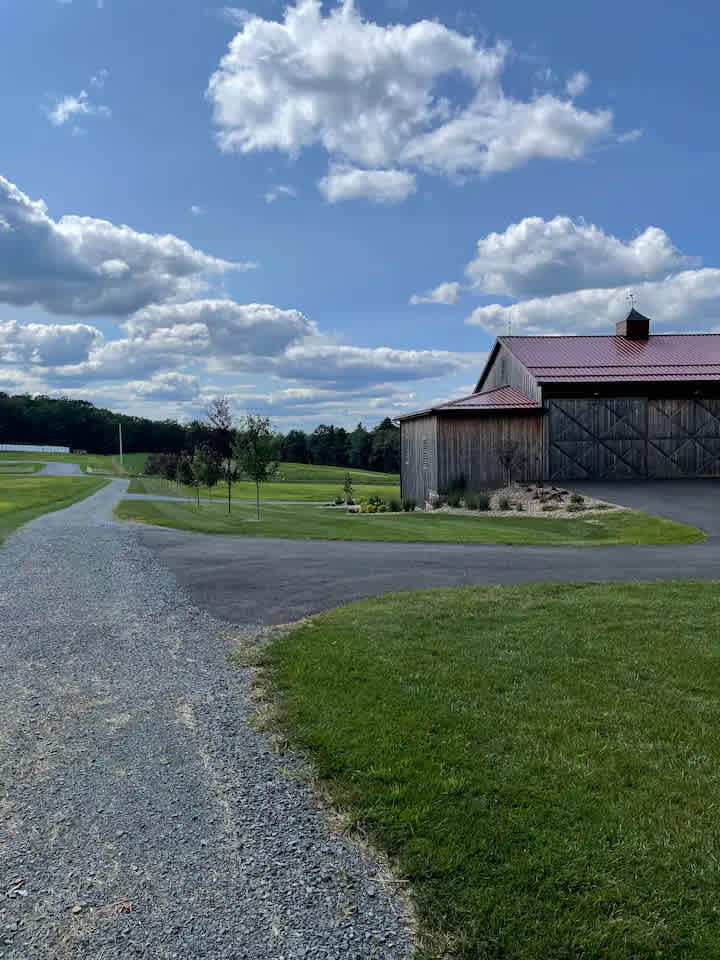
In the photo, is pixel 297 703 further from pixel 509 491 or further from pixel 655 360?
pixel 655 360

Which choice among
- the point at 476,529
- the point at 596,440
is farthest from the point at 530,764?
the point at 596,440

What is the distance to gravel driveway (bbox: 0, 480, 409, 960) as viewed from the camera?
2.96m

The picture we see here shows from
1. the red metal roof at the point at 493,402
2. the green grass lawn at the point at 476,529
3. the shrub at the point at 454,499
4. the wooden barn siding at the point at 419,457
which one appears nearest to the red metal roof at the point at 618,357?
the red metal roof at the point at 493,402

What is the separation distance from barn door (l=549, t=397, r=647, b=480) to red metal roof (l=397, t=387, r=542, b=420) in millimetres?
1408

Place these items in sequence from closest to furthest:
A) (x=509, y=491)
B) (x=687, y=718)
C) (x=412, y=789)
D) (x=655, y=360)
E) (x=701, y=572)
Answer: (x=412, y=789), (x=687, y=718), (x=701, y=572), (x=509, y=491), (x=655, y=360)

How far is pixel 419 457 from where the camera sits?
32.5 meters

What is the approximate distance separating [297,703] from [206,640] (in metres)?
2.38

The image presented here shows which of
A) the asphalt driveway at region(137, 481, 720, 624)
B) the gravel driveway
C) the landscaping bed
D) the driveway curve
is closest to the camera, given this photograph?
the gravel driveway

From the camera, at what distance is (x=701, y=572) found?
36.7 feet

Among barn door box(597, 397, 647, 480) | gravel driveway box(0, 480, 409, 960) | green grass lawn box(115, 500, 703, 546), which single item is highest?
barn door box(597, 397, 647, 480)

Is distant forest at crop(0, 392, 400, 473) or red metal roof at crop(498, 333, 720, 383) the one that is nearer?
red metal roof at crop(498, 333, 720, 383)

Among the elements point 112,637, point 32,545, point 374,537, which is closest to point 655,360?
point 374,537

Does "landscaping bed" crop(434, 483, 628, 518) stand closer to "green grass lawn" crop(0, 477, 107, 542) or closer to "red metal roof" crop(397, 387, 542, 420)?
"red metal roof" crop(397, 387, 542, 420)

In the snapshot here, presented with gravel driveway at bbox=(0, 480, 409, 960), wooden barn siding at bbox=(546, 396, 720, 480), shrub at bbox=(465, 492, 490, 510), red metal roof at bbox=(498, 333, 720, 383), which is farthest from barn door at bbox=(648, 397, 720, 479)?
gravel driveway at bbox=(0, 480, 409, 960)
